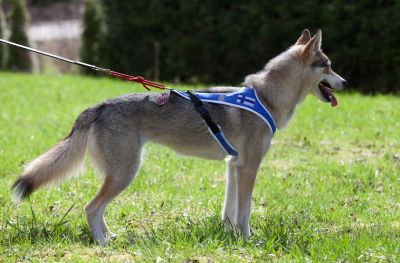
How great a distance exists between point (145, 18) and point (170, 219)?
12.1m

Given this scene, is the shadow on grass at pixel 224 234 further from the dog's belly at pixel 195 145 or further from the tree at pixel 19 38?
the tree at pixel 19 38

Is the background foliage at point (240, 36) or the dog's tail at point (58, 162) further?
the background foliage at point (240, 36)

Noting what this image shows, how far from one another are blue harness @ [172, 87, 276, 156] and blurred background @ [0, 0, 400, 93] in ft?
29.2

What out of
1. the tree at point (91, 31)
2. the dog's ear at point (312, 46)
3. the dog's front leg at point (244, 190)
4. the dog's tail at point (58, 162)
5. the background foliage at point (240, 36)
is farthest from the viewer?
the tree at point (91, 31)

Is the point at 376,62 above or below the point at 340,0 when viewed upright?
below

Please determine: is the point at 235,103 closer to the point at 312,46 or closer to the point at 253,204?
the point at 312,46

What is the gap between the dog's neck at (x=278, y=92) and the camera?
596cm

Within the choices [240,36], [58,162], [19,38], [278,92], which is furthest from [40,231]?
[19,38]

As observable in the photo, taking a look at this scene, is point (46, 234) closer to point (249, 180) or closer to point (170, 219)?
point (170, 219)

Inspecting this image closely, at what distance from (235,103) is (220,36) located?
1096 centimetres

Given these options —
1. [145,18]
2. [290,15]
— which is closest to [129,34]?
[145,18]

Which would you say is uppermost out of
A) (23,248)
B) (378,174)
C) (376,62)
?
(376,62)

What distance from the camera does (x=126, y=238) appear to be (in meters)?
5.53

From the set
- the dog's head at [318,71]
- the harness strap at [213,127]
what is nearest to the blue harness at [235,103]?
the harness strap at [213,127]
